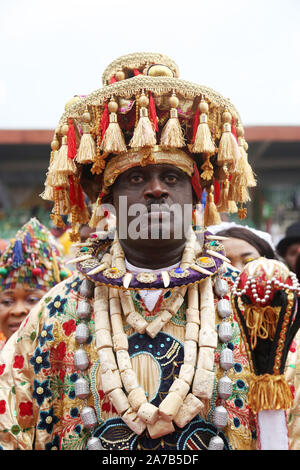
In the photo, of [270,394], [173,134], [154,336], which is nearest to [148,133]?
[173,134]

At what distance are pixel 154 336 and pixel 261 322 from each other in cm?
79

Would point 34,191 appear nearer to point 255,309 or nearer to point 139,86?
point 139,86

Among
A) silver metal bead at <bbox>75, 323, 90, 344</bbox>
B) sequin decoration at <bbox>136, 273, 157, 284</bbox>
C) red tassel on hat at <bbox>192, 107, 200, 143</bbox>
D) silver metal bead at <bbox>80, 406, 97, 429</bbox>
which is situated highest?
red tassel on hat at <bbox>192, 107, 200, 143</bbox>

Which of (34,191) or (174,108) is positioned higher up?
(34,191)

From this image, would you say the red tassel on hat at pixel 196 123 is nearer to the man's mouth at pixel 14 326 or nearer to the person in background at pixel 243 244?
the person in background at pixel 243 244

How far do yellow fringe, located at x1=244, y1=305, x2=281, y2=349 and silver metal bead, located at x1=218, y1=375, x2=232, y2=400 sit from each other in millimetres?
599

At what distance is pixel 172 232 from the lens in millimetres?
2791

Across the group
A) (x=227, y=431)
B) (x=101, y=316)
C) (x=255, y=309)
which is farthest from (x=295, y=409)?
(x=101, y=316)

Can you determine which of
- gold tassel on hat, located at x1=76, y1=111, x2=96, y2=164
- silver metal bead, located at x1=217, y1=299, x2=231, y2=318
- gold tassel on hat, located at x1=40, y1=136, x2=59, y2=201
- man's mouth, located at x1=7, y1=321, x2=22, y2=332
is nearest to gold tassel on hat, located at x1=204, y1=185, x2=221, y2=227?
silver metal bead, located at x1=217, y1=299, x2=231, y2=318

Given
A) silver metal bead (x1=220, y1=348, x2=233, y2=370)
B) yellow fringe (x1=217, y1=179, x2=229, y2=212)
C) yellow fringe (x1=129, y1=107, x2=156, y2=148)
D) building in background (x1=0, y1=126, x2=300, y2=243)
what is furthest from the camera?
building in background (x1=0, y1=126, x2=300, y2=243)

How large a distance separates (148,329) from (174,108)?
107cm

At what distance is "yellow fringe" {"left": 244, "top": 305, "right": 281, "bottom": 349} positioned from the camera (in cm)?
197

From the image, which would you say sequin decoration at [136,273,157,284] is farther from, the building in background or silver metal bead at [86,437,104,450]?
the building in background

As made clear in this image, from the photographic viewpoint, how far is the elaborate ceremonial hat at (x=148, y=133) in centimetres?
274
